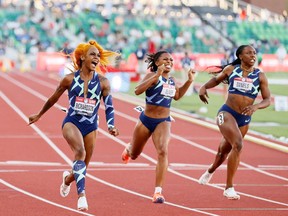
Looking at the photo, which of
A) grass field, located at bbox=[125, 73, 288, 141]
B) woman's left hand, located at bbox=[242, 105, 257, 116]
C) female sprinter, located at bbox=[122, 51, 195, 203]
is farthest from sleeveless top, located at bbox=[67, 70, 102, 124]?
grass field, located at bbox=[125, 73, 288, 141]

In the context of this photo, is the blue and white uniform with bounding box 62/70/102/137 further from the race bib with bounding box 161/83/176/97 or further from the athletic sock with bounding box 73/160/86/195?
the race bib with bounding box 161/83/176/97

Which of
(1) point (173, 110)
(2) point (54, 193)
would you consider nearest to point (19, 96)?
(1) point (173, 110)

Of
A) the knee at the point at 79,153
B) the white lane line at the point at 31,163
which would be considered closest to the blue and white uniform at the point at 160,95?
the knee at the point at 79,153

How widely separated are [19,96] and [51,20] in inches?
1327

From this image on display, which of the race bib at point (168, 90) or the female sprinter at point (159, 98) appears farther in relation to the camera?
the race bib at point (168, 90)

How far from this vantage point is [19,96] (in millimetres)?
32281

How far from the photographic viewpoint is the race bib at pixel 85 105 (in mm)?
10625

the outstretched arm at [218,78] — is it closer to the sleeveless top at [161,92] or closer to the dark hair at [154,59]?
the sleeveless top at [161,92]

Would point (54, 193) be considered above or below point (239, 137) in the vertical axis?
below

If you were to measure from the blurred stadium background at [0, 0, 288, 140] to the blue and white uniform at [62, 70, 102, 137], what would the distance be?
1618 inches

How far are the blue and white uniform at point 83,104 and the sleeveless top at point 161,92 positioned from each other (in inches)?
48.3

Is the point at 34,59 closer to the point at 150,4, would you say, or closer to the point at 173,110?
the point at 150,4

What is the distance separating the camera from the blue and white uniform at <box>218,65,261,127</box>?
12.0 metres

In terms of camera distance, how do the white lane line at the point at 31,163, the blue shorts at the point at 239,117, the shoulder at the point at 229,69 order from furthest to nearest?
the white lane line at the point at 31,163 → the shoulder at the point at 229,69 → the blue shorts at the point at 239,117
